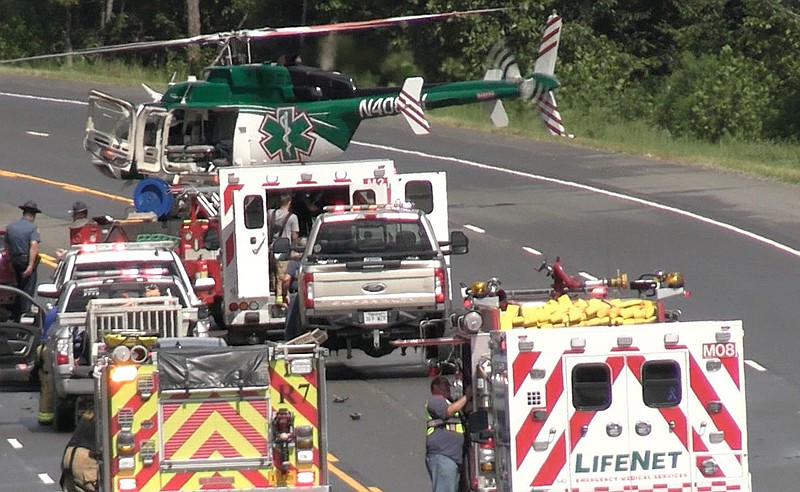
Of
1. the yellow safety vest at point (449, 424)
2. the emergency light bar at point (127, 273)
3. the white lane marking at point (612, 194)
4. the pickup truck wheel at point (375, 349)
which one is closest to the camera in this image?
the yellow safety vest at point (449, 424)

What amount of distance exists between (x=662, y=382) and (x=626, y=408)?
0.31 meters

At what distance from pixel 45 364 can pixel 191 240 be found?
18.3 ft

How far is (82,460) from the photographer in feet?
46.4

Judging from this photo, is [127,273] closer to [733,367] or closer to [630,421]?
[630,421]

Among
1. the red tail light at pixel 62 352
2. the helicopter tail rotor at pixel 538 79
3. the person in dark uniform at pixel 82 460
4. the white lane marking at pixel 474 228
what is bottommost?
the person in dark uniform at pixel 82 460

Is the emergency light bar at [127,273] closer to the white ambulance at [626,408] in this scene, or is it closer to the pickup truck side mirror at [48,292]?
the pickup truck side mirror at [48,292]

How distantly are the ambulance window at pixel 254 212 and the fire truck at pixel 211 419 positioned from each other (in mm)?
8835

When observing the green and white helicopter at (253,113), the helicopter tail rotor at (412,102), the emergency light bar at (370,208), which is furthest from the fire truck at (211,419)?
the helicopter tail rotor at (412,102)

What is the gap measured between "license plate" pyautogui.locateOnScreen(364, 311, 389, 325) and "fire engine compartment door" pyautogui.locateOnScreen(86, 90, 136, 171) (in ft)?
32.7

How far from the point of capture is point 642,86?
55594 millimetres

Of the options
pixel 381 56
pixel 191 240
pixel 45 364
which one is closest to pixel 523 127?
pixel 381 56

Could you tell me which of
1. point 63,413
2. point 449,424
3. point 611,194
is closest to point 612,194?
point 611,194

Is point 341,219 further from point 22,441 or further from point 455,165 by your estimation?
point 455,165

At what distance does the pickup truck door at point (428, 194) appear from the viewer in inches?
914
